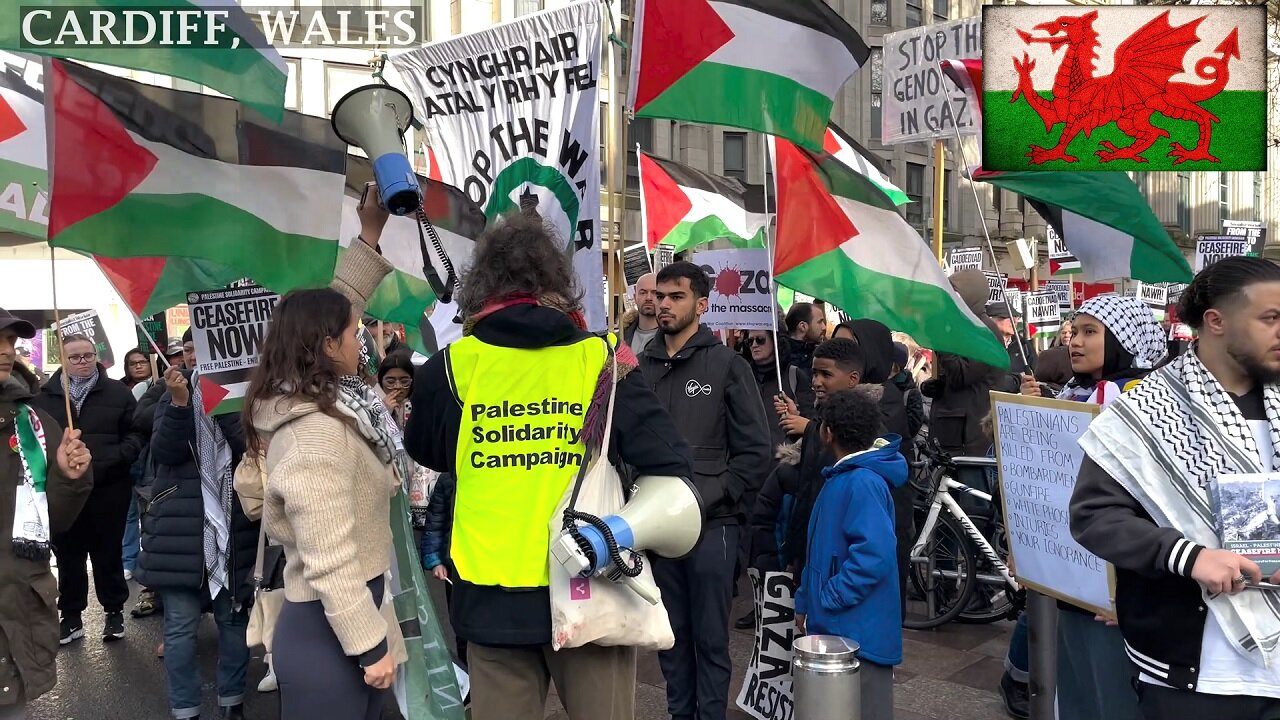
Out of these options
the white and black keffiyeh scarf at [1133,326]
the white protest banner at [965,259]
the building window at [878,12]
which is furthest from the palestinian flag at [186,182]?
the building window at [878,12]

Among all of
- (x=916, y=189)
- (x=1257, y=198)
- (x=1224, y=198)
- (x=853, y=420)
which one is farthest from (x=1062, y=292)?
(x=1257, y=198)

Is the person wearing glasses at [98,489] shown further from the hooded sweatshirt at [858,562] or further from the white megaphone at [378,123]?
the hooded sweatshirt at [858,562]

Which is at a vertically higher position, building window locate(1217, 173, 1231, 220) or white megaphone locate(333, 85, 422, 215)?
building window locate(1217, 173, 1231, 220)

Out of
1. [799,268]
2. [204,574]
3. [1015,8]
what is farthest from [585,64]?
[204,574]

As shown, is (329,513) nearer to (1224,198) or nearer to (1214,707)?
(1214,707)

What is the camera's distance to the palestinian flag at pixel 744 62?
5.08 meters

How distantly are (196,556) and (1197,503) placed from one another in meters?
4.25

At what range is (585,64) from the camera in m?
5.37

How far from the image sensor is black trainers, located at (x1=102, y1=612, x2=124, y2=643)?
22.6ft

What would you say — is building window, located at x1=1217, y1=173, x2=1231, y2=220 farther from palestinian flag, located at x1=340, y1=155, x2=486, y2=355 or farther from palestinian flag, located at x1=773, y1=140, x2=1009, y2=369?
palestinian flag, located at x1=340, y1=155, x2=486, y2=355

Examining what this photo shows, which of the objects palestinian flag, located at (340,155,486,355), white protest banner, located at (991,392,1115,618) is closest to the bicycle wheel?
white protest banner, located at (991,392,1115,618)

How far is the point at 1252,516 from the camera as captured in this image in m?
2.51

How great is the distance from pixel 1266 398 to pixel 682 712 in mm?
2800

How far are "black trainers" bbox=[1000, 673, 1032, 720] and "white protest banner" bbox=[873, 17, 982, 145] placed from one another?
13.5 ft
